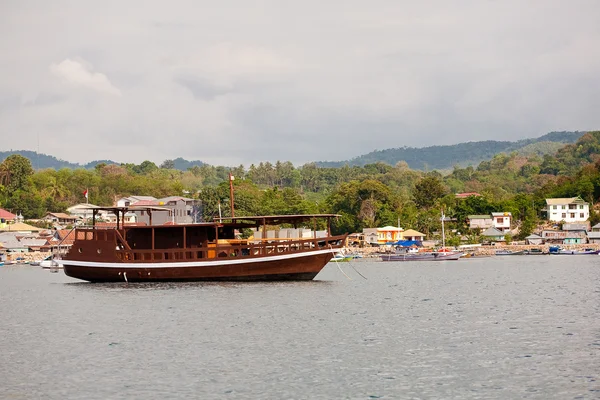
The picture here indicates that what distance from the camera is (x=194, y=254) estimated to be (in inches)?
2162

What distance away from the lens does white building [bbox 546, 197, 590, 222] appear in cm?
13750

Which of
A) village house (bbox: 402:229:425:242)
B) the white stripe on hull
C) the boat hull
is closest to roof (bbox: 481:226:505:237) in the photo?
village house (bbox: 402:229:425:242)

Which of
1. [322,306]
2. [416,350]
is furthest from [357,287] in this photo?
[416,350]

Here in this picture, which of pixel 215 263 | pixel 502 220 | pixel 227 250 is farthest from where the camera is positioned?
pixel 502 220

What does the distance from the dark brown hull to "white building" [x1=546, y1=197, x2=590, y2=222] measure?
93.0 metres

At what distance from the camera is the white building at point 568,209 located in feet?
451

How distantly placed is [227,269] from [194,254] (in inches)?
98.9

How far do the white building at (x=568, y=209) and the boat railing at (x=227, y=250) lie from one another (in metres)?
91.0

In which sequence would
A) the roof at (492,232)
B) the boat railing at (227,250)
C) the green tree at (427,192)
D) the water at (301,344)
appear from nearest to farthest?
the water at (301,344), the boat railing at (227,250), the roof at (492,232), the green tree at (427,192)

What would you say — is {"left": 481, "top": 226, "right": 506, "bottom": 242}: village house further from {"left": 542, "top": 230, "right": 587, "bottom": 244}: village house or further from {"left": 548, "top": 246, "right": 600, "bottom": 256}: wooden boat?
{"left": 548, "top": 246, "right": 600, "bottom": 256}: wooden boat

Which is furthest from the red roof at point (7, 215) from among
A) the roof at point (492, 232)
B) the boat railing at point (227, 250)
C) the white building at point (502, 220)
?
the boat railing at point (227, 250)

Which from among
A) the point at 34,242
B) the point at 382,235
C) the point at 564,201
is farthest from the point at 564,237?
the point at 34,242

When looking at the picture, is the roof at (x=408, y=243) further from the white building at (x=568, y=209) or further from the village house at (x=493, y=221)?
the white building at (x=568, y=209)

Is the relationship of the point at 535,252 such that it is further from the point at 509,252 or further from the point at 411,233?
the point at 411,233
